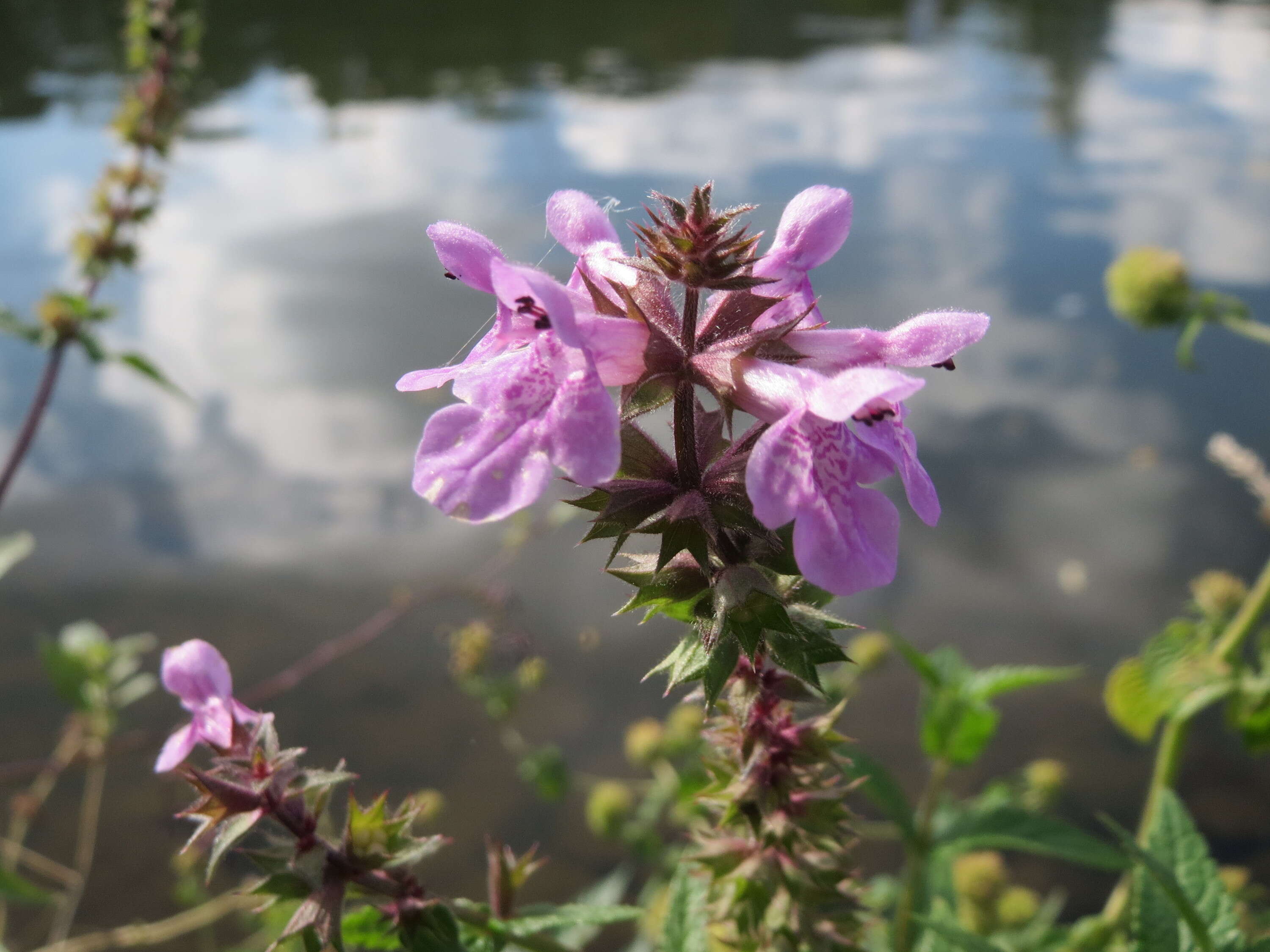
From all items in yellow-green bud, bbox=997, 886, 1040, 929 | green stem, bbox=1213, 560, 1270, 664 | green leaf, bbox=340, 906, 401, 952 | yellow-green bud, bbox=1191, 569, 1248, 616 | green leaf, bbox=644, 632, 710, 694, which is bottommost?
yellow-green bud, bbox=997, 886, 1040, 929

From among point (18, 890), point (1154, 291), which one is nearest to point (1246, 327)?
point (1154, 291)

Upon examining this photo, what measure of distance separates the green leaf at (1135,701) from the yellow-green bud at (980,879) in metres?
0.46

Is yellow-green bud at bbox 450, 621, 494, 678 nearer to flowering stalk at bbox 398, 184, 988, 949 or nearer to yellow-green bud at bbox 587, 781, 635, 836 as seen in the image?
yellow-green bud at bbox 587, 781, 635, 836

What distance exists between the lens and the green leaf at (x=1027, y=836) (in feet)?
4.05

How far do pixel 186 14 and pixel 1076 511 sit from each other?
10.00 ft

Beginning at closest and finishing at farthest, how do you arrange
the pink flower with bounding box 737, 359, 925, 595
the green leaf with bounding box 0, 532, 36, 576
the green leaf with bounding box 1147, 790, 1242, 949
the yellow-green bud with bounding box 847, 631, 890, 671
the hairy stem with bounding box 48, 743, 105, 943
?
the pink flower with bounding box 737, 359, 925, 595 < the green leaf with bounding box 1147, 790, 1242, 949 < the green leaf with bounding box 0, 532, 36, 576 < the hairy stem with bounding box 48, 743, 105, 943 < the yellow-green bud with bounding box 847, 631, 890, 671

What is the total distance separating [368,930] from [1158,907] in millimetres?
909

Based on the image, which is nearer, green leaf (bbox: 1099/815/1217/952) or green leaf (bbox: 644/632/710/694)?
green leaf (bbox: 644/632/710/694)

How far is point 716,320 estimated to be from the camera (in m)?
0.77

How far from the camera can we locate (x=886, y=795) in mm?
1320

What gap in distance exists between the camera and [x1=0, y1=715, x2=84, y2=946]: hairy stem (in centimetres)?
198

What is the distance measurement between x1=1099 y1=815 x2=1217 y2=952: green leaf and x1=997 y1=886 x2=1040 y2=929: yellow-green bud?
917 mm

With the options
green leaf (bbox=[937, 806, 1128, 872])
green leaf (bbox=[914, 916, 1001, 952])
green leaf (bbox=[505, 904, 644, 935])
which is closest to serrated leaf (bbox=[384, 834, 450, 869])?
green leaf (bbox=[505, 904, 644, 935])

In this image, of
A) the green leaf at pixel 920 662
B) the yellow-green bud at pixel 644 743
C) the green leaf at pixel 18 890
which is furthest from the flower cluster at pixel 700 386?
the yellow-green bud at pixel 644 743
